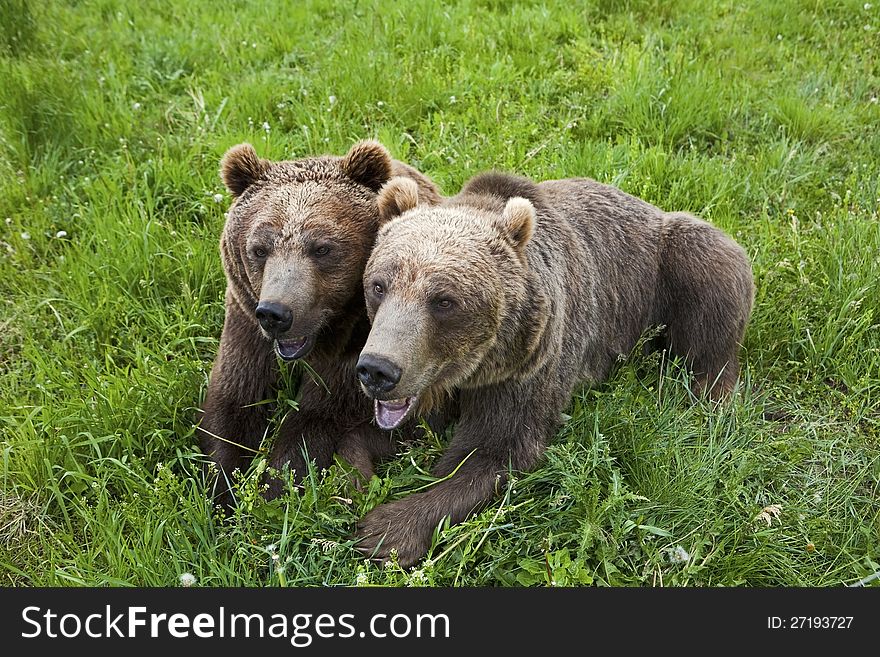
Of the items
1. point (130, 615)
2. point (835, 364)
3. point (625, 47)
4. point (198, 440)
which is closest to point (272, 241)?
point (198, 440)

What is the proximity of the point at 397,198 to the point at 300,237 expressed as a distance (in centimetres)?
45

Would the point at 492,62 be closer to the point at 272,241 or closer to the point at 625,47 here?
the point at 625,47

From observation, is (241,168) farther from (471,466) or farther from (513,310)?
(471,466)

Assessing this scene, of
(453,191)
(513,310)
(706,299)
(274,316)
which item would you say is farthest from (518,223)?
(453,191)

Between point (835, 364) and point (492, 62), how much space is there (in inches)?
142

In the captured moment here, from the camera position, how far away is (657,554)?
3.34 meters

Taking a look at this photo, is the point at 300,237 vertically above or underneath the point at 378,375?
above

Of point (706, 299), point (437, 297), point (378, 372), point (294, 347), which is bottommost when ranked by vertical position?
point (706, 299)

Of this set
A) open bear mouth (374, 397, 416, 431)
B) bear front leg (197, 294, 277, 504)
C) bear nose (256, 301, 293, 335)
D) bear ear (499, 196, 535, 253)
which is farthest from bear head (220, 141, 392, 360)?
bear ear (499, 196, 535, 253)

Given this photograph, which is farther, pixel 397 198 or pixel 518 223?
pixel 397 198

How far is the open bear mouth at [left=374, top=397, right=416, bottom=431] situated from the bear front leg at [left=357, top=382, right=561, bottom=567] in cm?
44

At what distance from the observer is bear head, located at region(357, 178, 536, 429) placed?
9.94 ft

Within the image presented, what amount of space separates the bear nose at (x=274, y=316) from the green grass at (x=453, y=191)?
70 centimetres

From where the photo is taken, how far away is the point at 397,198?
11.5 ft
